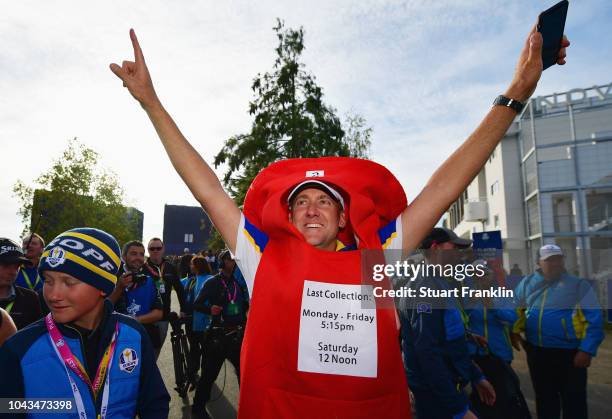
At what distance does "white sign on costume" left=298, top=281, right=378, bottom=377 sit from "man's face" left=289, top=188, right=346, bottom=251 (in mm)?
291

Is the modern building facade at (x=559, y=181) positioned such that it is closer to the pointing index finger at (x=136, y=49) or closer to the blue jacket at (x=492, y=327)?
the blue jacket at (x=492, y=327)

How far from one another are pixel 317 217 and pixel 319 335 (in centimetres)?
51

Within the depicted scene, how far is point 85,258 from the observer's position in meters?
2.06

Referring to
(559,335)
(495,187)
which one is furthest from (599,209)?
(495,187)

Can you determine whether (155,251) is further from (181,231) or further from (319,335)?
(181,231)

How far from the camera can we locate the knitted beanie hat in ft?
6.59

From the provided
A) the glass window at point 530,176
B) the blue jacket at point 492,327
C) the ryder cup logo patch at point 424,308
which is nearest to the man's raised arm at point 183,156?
the ryder cup logo patch at point 424,308

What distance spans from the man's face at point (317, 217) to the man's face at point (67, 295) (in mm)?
1078

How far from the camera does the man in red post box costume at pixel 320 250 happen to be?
1.49 meters

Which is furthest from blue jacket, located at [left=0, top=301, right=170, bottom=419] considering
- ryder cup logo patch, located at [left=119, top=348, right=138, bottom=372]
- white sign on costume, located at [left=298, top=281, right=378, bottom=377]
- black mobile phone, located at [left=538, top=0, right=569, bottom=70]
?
black mobile phone, located at [left=538, top=0, right=569, bottom=70]

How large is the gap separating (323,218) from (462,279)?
2472 mm

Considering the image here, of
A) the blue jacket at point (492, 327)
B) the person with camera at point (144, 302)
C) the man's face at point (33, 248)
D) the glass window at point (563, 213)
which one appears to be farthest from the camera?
the glass window at point (563, 213)

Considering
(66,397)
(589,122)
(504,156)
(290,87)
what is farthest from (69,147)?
(66,397)

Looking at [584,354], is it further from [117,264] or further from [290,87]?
[290,87]
